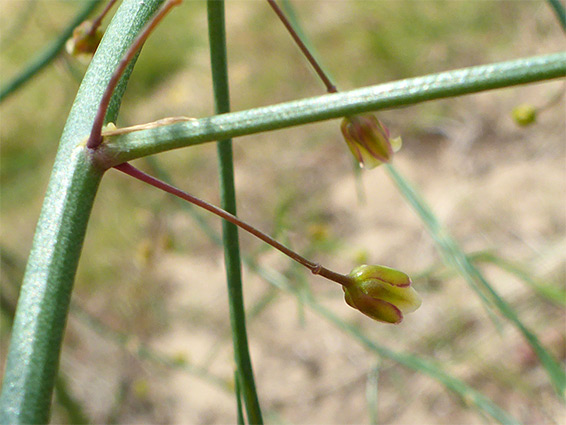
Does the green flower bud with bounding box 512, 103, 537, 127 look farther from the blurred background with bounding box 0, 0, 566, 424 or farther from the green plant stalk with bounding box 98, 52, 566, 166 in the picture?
the green plant stalk with bounding box 98, 52, 566, 166

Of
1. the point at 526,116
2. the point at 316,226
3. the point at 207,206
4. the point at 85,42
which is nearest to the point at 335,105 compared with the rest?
the point at 207,206

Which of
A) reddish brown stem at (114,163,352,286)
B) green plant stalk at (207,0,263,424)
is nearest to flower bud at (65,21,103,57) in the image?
green plant stalk at (207,0,263,424)

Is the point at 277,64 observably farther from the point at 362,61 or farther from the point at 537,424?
the point at 537,424

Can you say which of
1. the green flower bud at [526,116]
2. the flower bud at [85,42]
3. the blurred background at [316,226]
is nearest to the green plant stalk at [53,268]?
the flower bud at [85,42]

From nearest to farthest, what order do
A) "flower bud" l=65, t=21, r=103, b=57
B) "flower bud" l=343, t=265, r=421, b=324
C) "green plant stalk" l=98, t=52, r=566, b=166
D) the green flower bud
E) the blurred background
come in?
"green plant stalk" l=98, t=52, r=566, b=166, "flower bud" l=343, t=265, r=421, b=324, "flower bud" l=65, t=21, r=103, b=57, the green flower bud, the blurred background


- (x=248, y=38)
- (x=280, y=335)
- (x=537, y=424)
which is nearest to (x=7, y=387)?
(x=537, y=424)

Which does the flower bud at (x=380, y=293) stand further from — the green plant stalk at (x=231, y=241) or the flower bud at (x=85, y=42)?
the flower bud at (x=85, y=42)

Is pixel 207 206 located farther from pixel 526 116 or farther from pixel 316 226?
pixel 316 226
